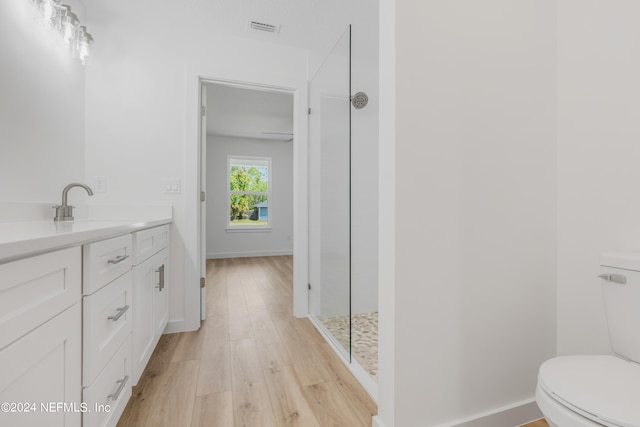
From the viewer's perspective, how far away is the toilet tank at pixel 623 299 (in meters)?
0.95

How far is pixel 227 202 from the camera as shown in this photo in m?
5.65

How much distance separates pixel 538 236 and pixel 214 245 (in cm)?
529

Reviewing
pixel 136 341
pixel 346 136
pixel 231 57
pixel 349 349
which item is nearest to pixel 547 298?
pixel 349 349

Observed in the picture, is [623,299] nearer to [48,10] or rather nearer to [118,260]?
[118,260]

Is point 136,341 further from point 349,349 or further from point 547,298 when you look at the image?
point 547,298

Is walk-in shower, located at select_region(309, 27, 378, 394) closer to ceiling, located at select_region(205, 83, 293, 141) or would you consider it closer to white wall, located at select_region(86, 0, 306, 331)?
white wall, located at select_region(86, 0, 306, 331)

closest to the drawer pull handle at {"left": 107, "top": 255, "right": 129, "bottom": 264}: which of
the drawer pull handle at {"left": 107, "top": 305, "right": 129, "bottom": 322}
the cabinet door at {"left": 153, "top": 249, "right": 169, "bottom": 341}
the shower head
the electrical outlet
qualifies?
the drawer pull handle at {"left": 107, "top": 305, "right": 129, "bottom": 322}

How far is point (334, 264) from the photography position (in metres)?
2.15

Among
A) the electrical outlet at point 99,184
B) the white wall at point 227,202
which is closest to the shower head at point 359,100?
the electrical outlet at point 99,184

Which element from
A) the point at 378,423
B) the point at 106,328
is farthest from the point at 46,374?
the point at 378,423

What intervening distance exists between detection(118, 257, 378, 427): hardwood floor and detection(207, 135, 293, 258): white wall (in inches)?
127

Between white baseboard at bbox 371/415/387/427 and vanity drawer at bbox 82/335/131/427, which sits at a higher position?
vanity drawer at bbox 82/335/131/427

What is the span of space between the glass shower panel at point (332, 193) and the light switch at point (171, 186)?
42.0 inches

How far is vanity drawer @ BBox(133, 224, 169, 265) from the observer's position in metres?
1.35
